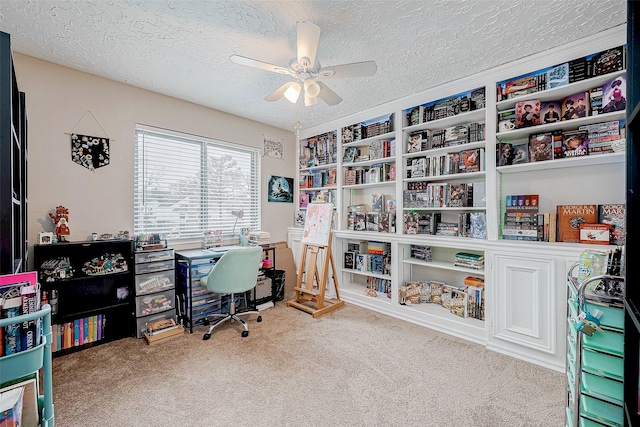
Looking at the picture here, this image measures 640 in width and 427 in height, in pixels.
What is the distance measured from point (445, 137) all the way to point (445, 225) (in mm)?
959

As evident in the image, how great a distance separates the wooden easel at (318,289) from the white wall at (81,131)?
2071 mm

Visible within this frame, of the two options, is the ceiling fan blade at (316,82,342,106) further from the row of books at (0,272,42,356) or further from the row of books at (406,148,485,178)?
the row of books at (0,272,42,356)

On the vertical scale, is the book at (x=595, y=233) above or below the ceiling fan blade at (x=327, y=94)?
below

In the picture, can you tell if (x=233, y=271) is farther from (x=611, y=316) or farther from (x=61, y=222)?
(x=611, y=316)

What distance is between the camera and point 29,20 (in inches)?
74.0

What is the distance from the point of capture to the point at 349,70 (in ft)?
6.27

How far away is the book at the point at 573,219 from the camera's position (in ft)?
6.93

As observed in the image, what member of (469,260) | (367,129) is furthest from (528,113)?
(367,129)

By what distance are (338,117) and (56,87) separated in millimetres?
2990

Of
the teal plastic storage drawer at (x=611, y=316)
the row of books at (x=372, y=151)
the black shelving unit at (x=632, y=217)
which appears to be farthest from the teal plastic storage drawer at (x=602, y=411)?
the row of books at (x=372, y=151)

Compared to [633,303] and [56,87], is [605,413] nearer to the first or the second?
[633,303]

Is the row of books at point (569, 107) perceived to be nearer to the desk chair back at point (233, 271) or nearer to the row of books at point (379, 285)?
the row of books at point (379, 285)

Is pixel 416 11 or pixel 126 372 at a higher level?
pixel 416 11

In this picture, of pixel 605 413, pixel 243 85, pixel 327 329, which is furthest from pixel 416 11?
pixel 327 329
